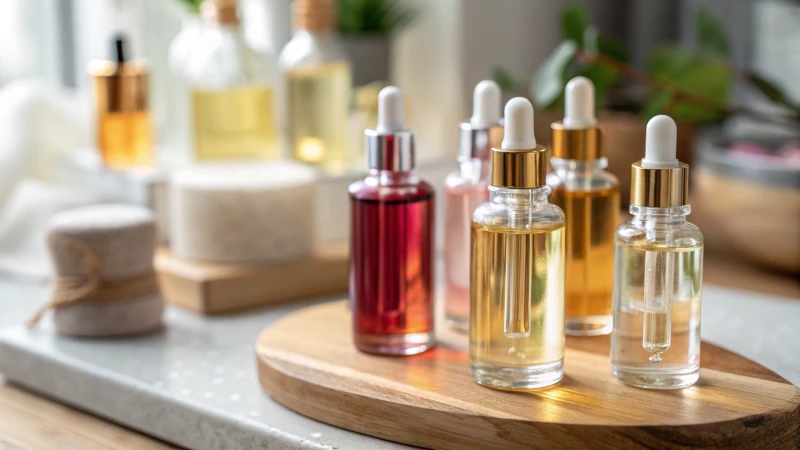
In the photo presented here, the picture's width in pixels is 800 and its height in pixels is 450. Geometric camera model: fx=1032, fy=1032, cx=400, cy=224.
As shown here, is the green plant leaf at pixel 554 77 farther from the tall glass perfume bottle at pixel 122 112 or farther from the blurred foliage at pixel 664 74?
the tall glass perfume bottle at pixel 122 112

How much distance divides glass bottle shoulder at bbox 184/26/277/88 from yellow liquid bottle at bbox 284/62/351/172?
48 millimetres

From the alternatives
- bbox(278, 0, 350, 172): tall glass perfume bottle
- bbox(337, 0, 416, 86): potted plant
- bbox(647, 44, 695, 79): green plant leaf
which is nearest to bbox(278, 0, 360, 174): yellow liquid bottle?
bbox(278, 0, 350, 172): tall glass perfume bottle

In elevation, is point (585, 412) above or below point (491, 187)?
below

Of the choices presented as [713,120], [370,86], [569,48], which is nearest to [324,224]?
[370,86]

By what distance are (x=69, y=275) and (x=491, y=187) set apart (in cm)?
40

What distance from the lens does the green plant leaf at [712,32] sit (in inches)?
45.6

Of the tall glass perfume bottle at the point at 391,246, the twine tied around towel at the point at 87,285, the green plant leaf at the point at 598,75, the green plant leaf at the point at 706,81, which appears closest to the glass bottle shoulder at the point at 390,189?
the tall glass perfume bottle at the point at 391,246

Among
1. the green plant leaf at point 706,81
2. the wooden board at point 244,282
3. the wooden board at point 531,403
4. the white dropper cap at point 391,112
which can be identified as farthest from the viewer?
the green plant leaf at point 706,81

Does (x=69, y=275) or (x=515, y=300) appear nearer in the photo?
(x=515, y=300)

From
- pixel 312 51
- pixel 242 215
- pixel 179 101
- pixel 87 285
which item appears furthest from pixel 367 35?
pixel 87 285

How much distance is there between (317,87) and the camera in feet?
3.73

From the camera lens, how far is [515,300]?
63 centimetres

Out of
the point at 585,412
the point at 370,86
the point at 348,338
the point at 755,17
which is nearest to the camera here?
the point at 585,412

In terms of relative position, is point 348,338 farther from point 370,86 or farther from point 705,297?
point 370,86
